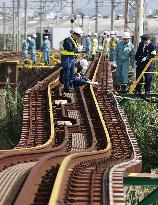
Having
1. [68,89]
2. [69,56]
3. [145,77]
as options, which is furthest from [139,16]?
[69,56]

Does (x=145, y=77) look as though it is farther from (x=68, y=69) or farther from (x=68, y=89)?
(x=68, y=69)

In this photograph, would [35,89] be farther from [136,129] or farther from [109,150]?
[109,150]

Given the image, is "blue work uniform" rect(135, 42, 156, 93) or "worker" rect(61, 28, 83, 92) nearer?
"worker" rect(61, 28, 83, 92)

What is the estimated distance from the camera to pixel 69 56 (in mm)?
13234

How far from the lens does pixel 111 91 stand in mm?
13711

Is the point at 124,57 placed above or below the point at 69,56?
below

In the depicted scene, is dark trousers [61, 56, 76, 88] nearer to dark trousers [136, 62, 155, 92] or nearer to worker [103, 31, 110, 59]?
dark trousers [136, 62, 155, 92]

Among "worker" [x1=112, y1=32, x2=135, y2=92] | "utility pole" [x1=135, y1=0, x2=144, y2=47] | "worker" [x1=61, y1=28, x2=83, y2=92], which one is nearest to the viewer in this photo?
"worker" [x1=61, y1=28, x2=83, y2=92]

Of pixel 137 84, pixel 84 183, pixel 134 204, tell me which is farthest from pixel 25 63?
pixel 84 183

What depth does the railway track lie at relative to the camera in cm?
645

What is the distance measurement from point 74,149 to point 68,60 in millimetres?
3946

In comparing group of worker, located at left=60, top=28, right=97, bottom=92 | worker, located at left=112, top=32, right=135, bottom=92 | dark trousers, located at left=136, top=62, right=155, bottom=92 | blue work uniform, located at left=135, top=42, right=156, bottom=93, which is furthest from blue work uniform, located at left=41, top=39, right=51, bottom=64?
group of worker, located at left=60, top=28, right=97, bottom=92

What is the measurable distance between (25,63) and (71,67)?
12.9m

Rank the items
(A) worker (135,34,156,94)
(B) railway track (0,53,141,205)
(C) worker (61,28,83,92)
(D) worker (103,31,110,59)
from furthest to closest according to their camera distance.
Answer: (D) worker (103,31,110,59)
(A) worker (135,34,156,94)
(C) worker (61,28,83,92)
(B) railway track (0,53,141,205)
